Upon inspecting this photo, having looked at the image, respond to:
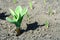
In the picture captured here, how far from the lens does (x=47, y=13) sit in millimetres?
3615

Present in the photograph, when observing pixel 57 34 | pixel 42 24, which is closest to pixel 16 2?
pixel 42 24

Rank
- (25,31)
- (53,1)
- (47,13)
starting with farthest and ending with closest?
1. (53,1)
2. (47,13)
3. (25,31)

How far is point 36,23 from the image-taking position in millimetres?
3357

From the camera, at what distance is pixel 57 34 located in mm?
3051

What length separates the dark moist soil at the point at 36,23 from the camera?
3.05 meters

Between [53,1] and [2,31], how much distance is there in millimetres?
1319

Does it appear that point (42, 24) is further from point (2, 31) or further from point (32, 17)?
point (2, 31)

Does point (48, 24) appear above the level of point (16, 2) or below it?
below

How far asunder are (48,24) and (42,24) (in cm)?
10

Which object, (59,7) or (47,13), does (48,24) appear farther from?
(59,7)

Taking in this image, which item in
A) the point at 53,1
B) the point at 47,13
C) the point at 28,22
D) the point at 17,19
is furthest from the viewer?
the point at 53,1

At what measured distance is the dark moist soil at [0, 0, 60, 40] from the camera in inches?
120

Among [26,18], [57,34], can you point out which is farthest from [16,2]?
[57,34]

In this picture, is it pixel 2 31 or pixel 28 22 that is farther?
pixel 28 22
